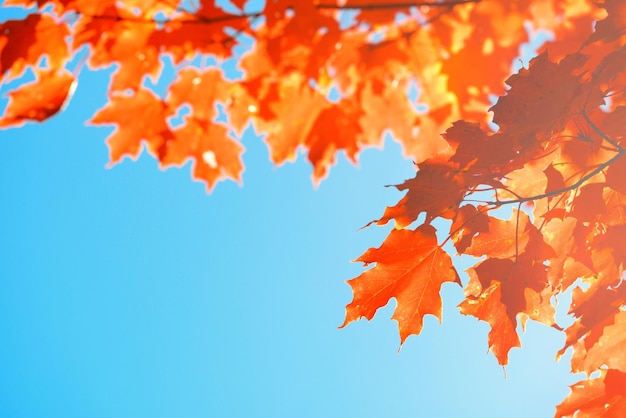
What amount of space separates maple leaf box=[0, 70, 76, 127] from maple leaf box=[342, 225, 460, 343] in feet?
5.76

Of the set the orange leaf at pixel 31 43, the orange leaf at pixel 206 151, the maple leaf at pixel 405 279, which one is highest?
the orange leaf at pixel 31 43

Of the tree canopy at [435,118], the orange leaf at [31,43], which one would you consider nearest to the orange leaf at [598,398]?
the tree canopy at [435,118]

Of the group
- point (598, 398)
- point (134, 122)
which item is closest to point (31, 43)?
point (134, 122)

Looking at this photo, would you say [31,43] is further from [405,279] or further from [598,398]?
[598,398]

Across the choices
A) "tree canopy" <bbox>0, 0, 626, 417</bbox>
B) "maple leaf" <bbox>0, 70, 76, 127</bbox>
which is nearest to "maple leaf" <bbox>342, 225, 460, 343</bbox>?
"tree canopy" <bbox>0, 0, 626, 417</bbox>

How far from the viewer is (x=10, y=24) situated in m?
2.33

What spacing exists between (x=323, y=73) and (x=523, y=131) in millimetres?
1907

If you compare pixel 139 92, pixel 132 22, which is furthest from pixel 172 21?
pixel 139 92

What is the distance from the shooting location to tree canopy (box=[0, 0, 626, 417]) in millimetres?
1258

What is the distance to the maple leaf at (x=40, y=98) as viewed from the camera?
2402 millimetres

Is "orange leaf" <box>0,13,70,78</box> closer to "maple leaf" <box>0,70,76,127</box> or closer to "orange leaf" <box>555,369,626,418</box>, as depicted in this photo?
"maple leaf" <box>0,70,76,127</box>

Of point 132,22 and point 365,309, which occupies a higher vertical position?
point 132,22

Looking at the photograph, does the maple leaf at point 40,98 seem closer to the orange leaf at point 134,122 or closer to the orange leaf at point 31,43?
the orange leaf at point 31,43

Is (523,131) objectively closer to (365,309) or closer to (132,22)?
(365,309)
